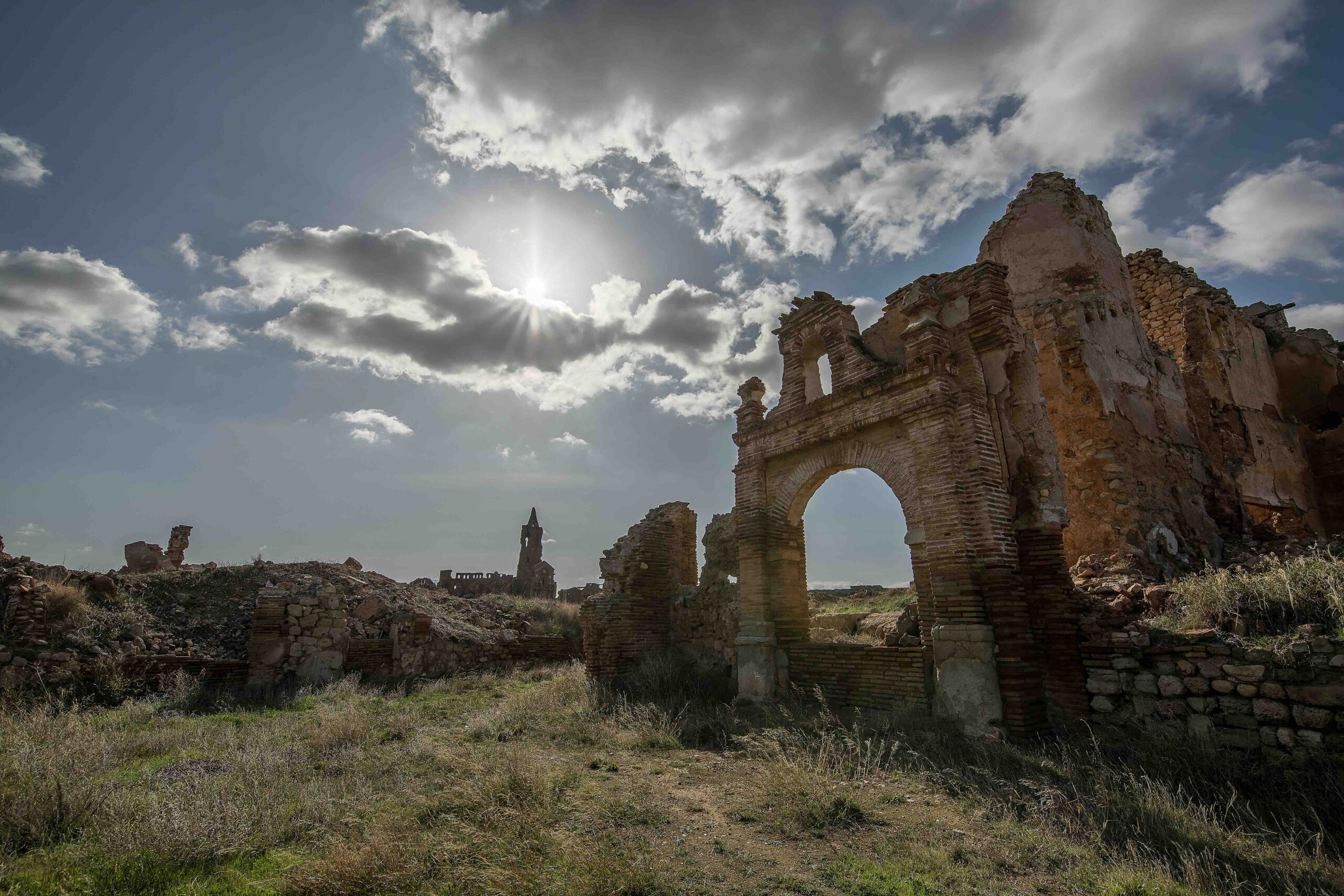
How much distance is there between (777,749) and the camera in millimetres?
6070

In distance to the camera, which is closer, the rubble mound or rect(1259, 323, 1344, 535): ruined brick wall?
the rubble mound

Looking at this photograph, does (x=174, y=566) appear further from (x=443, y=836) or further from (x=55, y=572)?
(x=443, y=836)

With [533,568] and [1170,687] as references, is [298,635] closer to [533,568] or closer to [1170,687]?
[1170,687]

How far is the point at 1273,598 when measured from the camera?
233 inches

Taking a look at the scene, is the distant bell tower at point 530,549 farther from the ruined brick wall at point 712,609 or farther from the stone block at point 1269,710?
the stone block at point 1269,710

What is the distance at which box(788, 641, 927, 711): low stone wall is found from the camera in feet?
25.9

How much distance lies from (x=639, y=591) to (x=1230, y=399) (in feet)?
42.1

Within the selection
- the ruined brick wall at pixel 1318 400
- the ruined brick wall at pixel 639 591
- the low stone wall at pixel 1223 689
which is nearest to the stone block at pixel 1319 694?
the low stone wall at pixel 1223 689

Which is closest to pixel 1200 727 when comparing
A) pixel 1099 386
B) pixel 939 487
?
pixel 939 487

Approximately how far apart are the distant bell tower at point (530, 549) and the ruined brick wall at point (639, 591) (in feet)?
96.2

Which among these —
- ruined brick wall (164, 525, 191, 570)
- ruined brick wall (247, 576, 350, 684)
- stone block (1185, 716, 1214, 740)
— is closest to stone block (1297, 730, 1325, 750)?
stone block (1185, 716, 1214, 740)

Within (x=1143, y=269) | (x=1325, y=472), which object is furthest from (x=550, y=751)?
(x=1325, y=472)

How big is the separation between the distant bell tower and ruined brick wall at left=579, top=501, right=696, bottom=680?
1154 inches

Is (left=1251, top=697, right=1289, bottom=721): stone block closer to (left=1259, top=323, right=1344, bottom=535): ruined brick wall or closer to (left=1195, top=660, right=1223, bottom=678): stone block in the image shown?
(left=1195, top=660, right=1223, bottom=678): stone block
